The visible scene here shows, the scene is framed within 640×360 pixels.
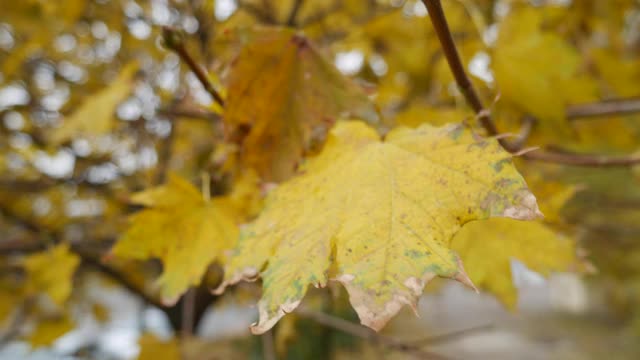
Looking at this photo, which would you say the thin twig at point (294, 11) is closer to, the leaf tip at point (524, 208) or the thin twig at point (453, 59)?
the thin twig at point (453, 59)

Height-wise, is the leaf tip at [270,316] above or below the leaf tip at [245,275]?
above

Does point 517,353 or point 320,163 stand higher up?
point 320,163

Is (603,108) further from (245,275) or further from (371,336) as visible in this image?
(245,275)

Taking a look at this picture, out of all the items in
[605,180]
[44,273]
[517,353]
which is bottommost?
[517,353]

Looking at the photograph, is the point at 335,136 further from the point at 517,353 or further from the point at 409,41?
the point at 517,353

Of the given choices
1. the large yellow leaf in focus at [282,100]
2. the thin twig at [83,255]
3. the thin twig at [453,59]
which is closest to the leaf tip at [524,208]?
the thin twig at [453,59]

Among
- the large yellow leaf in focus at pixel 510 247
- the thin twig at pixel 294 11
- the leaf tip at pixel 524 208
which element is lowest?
the large yellow leaf in focus at pixel 510 247

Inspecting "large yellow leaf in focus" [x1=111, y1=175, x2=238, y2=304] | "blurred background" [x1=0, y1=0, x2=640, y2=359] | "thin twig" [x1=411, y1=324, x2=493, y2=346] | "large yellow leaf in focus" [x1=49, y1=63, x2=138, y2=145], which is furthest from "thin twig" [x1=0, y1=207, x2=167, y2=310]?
"thin twig" [x1=411, y1=324, x2=493, y2=346]

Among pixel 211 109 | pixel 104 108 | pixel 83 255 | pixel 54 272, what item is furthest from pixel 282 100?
pixel 83 255

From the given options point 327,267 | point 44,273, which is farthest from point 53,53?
point 327,267
